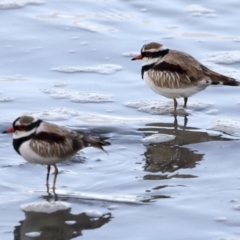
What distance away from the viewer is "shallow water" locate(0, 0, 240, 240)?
5688 millimetres

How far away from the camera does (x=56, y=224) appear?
562 centimetres

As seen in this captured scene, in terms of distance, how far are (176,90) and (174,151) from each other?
4.93ft

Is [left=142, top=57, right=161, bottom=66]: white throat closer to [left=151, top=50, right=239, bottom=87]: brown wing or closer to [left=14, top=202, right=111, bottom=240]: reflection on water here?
[left=151, top=50, right=239, bottom=87]: brown wing

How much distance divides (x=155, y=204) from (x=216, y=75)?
292cm

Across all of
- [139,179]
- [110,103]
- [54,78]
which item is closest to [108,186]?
[139,179]

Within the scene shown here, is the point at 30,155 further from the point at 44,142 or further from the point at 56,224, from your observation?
the point at 56,224

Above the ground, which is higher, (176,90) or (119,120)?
(176,90)

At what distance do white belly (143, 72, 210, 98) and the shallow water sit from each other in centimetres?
18

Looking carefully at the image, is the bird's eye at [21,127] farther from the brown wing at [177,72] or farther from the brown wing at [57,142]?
the brown wing at [177,72]

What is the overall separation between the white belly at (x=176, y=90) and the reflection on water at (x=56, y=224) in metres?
3.06

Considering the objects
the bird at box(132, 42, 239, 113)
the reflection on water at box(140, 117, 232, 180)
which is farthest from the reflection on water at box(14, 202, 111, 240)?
the bird at box(132, 42, 239, 113)

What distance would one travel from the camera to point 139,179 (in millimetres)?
6484

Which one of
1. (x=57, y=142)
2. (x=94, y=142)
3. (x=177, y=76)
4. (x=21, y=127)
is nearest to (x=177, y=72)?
(x=177, y=76)

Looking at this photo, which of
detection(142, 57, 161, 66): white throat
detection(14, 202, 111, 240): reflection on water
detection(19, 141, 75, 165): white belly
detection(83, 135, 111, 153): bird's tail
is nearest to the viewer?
detection(14, 202, 111, 240): reflection on water
